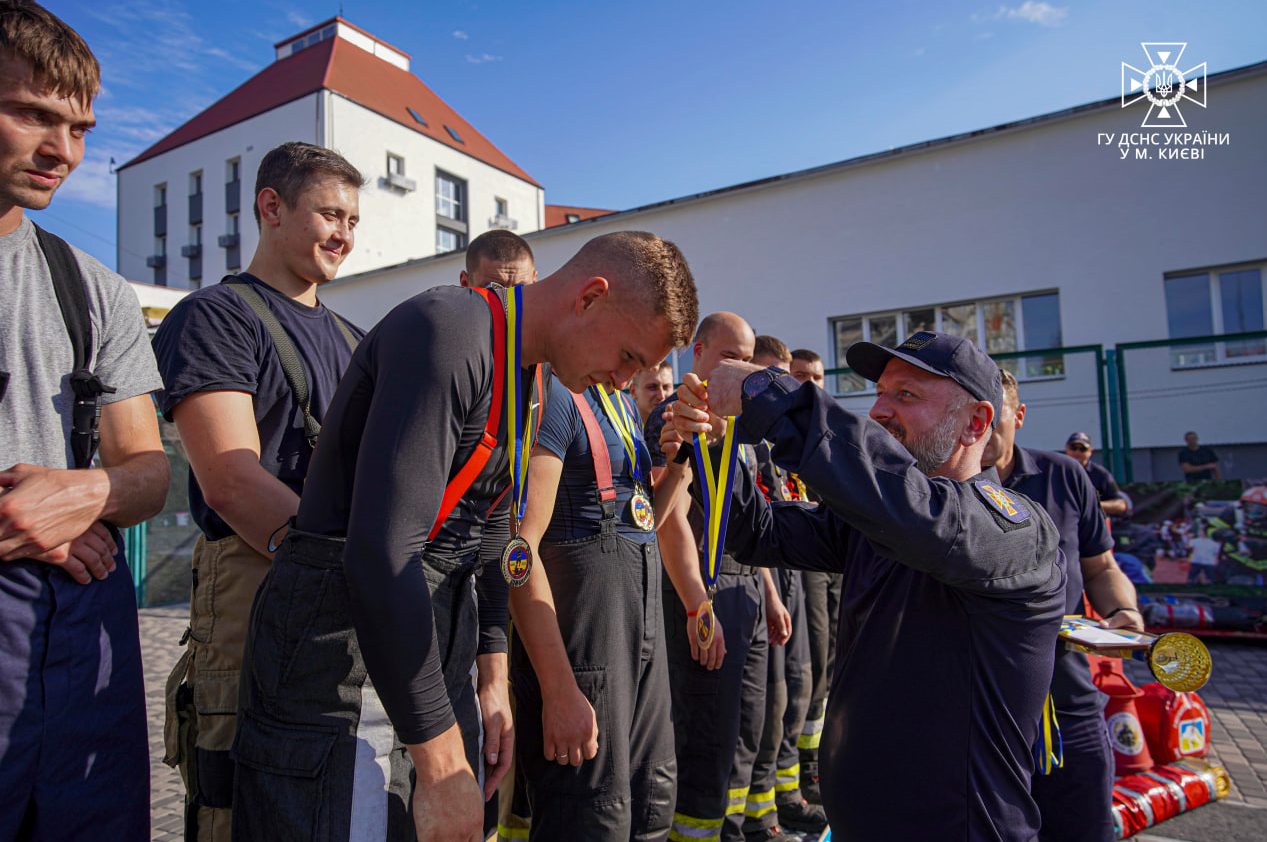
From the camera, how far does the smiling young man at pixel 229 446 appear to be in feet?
7.00

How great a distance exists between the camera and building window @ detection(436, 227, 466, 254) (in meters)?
34.3

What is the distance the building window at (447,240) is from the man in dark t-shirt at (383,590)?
33.8 metres

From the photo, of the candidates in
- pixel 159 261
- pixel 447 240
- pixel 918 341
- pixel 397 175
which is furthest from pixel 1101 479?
pixel 159 261

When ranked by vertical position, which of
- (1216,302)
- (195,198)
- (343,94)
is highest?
(343,94)

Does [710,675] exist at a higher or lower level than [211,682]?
lower

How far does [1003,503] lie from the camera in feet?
6.75

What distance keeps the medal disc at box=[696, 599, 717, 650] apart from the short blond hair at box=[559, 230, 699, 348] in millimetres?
1754

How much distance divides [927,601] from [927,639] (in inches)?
4.0

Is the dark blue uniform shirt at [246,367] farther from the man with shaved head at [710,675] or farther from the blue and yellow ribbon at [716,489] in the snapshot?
the man with shaved head at [710,675]

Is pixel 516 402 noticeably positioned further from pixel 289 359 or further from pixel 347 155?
pixel 347 155

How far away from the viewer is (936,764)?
6.53 feet

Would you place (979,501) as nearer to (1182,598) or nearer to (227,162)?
(1182,598)

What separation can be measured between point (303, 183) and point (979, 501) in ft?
7.63

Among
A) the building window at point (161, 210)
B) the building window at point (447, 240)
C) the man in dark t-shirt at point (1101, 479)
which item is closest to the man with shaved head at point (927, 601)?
the man in dark t-shirt at point (1101, 479)
